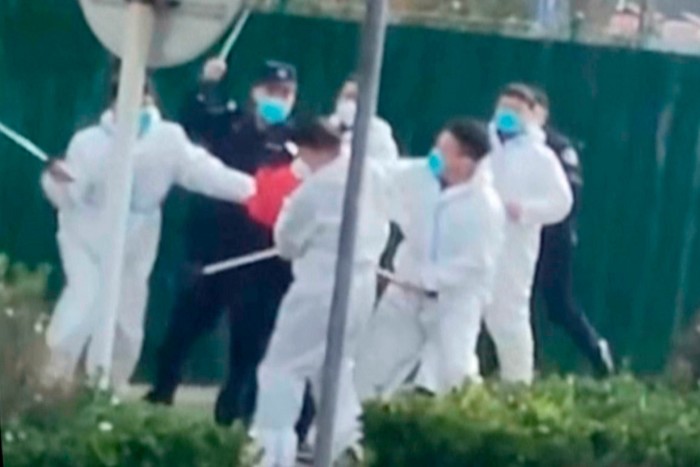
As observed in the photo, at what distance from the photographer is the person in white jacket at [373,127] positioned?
14.7 meters

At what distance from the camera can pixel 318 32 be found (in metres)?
15.6

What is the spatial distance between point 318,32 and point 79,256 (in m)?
1.94

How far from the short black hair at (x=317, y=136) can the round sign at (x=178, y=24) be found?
2137 mm

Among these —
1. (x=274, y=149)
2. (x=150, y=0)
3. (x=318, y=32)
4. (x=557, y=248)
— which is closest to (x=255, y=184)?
(x=274, y=149)

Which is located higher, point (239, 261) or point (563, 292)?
point (239, 261)

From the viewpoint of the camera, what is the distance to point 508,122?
1562cm

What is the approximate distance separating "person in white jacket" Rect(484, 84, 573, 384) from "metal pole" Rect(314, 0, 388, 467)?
A: 484 cm

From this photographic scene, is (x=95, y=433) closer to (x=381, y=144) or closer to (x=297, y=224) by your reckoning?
(x=297, y=224)

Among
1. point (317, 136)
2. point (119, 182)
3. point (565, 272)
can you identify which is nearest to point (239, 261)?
point (317, 136)

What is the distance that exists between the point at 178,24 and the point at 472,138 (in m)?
3.63

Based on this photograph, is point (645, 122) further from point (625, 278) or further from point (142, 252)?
point (142, 252)

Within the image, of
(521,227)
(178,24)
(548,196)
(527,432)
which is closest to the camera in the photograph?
(527,432)

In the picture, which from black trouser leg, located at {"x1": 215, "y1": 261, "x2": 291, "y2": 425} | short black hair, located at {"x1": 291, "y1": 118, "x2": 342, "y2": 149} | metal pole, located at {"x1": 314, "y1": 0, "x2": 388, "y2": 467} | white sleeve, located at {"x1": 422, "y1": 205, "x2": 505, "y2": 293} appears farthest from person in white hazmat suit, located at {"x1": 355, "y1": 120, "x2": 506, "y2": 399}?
metal pole, located at {"x1": 314, "y1": 0, "x2": 388, "y2": 467}

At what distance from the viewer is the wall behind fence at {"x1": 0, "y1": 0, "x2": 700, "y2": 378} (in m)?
15.0
